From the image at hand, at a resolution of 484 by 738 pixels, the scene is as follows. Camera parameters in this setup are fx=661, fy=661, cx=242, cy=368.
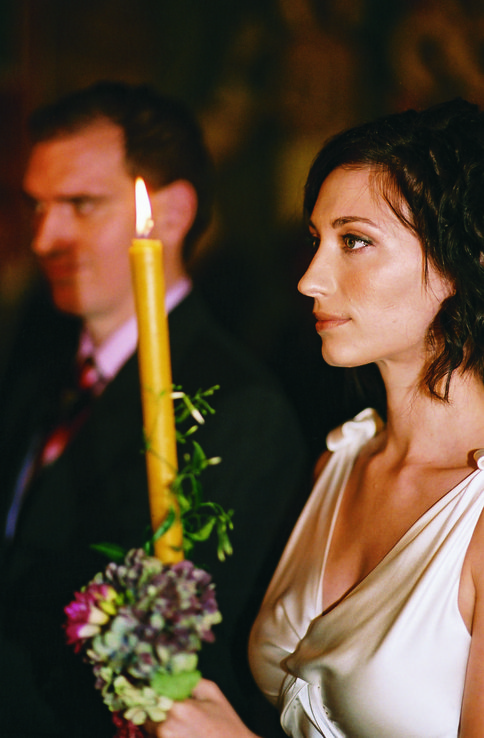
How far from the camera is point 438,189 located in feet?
3.48

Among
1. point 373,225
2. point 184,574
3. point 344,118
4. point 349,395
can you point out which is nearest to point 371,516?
point 349,395

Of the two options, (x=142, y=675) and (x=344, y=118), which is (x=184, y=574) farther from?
(x=344, y=118)

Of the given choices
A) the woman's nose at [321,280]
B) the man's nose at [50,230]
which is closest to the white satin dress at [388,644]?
the woman's nose at [321,280]

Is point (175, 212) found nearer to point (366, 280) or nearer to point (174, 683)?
point (366, 280)

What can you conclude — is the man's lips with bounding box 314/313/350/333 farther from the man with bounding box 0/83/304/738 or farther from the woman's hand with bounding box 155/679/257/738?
the woman's hand with bounding box 155/679/257/738

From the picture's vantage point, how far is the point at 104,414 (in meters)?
1.35

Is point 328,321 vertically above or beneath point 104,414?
above

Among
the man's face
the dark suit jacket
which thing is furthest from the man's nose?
the dark suit jacket

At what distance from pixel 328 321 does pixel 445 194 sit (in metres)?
0.27

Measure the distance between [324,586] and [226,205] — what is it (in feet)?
2.51

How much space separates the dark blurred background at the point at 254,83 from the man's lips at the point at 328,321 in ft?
0.77

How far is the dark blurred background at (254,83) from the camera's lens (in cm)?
129

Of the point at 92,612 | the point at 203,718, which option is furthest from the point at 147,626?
the point at 203,718

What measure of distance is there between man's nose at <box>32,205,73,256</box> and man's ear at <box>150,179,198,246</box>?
7.1 inches
